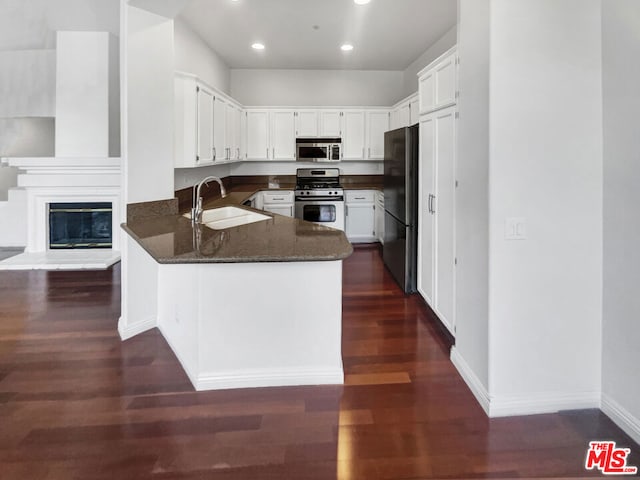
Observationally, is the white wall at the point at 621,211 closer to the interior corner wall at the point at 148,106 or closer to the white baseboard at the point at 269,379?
the white baseboard at the point at 269,379

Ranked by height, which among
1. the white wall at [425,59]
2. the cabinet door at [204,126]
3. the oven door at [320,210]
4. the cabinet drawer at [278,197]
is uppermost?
the white wall at [425,59]

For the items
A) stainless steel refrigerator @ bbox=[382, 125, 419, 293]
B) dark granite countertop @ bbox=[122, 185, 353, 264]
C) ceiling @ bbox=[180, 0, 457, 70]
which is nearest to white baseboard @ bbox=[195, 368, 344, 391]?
dark granite countertop @ bbox=[122, 185, 353, 264]

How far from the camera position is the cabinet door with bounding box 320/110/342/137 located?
7.03 m

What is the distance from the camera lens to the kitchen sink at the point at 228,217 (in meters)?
3.69

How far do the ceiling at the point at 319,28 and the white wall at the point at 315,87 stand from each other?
47 centimetres

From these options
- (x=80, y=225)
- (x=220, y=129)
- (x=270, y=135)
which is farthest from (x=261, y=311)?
(x=270, y=135)

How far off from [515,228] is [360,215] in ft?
15.4

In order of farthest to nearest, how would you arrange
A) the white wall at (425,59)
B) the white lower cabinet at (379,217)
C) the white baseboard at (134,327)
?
the white lower cabinet at (379,217) < the white wall at (425,59) < the white baseboard at (134,327)

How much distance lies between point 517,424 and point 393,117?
537cm

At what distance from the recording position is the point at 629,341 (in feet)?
7.07

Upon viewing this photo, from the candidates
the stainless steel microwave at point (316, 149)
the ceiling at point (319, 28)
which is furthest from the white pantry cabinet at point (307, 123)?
the ceiling at point (319, 28)

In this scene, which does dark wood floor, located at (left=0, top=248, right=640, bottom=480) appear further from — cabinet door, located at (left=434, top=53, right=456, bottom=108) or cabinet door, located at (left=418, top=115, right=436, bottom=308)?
cabinet door, located at (left=434, top=53, right=456, bottom=108)

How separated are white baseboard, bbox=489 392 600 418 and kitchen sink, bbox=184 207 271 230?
6.99ft

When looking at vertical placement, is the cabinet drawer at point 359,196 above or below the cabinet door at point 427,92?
below
